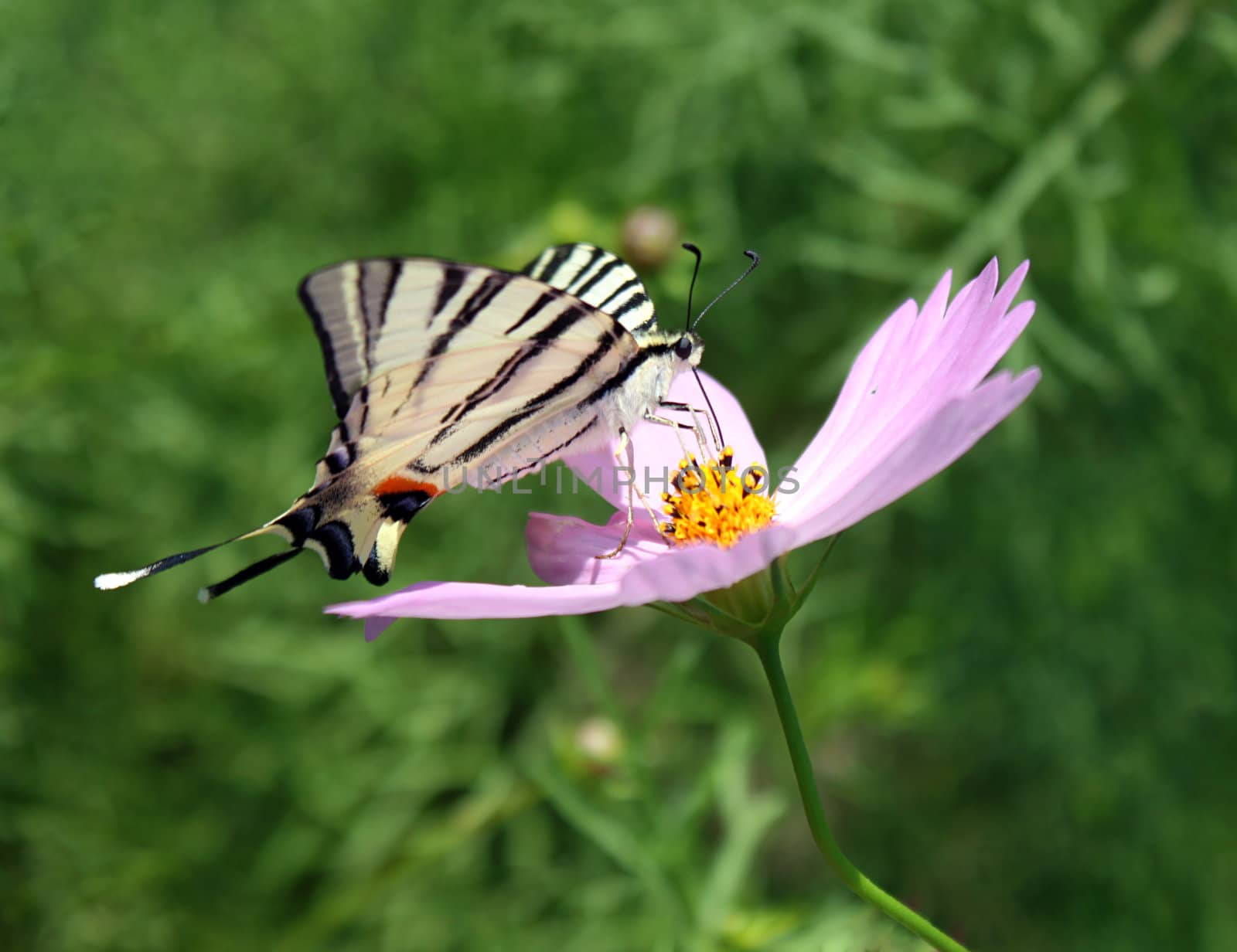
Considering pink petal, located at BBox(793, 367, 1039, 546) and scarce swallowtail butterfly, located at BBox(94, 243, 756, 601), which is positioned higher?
scarce swallowtail butterfly, located at BBox(94, 243, 756, 601)

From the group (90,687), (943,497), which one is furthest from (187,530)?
(943,497)

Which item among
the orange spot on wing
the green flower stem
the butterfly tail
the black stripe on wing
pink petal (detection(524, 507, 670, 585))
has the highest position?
the black stripe on wing

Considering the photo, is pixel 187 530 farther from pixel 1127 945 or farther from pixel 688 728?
pixel 1127 945

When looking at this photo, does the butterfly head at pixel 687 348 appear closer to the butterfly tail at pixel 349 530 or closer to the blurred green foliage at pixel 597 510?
the butterfly tail at pixel 349 530

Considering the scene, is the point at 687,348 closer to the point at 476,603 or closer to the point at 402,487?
the point at 402,487

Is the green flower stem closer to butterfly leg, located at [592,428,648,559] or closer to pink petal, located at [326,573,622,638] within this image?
pink petal, located at [326,573,622,638]

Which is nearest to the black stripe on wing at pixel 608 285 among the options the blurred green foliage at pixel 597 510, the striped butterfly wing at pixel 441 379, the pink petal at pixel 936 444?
the striped butterfly wing at pixel 441 379

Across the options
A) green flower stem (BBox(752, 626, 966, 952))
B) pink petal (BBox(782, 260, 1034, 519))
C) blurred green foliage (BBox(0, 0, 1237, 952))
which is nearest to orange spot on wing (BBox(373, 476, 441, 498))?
pink petal (BBox(782, 260, 1034, 519))

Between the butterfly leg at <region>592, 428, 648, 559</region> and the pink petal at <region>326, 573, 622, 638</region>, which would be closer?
the pink petal at <region>326, 573, 622, 638</region>
